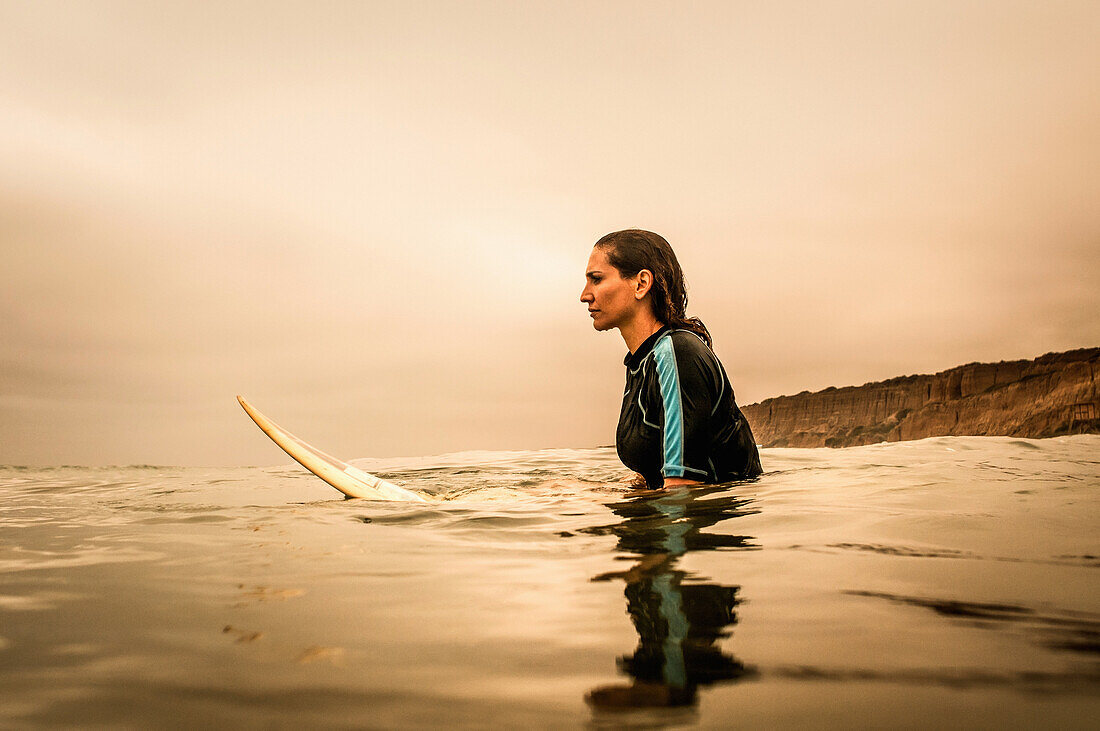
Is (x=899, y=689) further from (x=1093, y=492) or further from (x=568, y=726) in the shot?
(x=1093, y=492)

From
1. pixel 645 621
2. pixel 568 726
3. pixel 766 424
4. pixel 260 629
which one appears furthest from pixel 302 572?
pixel 766 424

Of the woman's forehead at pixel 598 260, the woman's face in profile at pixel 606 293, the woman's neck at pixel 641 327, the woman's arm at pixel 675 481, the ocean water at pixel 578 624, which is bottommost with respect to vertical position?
the ocean water at pixel 578 624

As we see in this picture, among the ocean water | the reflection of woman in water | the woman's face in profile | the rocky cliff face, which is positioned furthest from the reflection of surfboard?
the rocky cliff face

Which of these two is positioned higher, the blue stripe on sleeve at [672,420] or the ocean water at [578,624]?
the blue stripe on sleeve at [672,420]

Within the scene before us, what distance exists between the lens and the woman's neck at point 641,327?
13.0ft

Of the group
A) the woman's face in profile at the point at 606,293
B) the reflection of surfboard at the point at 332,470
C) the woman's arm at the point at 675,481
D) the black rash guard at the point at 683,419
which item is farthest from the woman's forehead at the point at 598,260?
the reflection of surfboard at the point at 332,470

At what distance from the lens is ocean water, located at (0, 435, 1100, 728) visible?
0.75 m

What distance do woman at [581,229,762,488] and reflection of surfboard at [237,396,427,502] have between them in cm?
136

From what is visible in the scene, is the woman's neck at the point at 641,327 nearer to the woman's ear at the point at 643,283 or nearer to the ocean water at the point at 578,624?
the woman's ear at the point at 643,283

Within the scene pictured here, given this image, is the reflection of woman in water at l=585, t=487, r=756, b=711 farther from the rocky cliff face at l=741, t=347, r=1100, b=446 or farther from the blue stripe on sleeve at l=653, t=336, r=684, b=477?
the rocky cliff face at l=741, t=347, r=1100, b=446

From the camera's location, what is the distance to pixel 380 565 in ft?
5.59

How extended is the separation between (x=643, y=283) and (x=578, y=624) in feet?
9.92

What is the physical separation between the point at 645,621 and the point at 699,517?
1.35 m

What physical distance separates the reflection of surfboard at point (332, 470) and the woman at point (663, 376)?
1363mm
